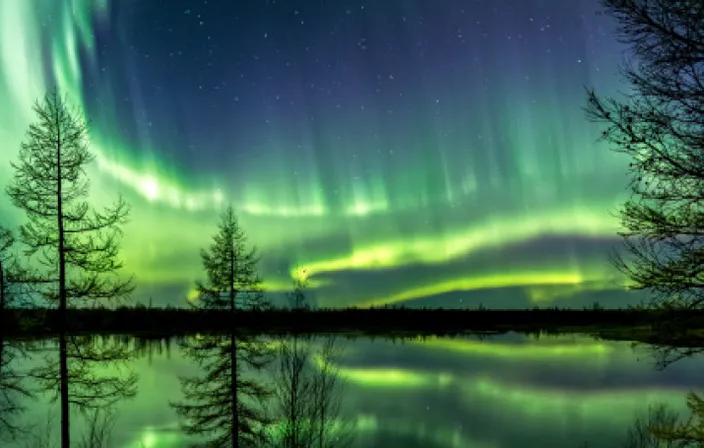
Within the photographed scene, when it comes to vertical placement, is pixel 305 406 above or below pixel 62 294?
below

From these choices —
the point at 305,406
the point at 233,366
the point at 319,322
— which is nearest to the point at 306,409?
the point at 305,406

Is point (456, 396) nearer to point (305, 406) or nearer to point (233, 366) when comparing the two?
point (233, 366)

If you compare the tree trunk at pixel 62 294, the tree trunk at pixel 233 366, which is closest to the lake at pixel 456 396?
the tree trunk at pixel 233 366

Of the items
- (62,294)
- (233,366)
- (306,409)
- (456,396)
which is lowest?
(456,396)

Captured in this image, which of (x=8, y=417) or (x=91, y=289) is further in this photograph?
(x=8, y=417)

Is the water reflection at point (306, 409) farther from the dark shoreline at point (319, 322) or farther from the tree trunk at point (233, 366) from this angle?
the dark shoreline at point (319, 322)

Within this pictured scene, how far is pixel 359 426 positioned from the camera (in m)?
33.5

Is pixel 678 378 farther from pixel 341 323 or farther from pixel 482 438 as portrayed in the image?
pixel 341 323

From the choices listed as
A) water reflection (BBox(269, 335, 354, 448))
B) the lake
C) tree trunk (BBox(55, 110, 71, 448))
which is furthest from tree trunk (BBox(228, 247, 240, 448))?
tree trunk (BBox(55, 110, 71, 448))

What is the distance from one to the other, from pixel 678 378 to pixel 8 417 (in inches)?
1970

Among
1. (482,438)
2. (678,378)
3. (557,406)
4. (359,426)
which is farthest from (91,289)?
(678,378)

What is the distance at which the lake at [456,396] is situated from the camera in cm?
3186

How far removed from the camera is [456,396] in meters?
45.4

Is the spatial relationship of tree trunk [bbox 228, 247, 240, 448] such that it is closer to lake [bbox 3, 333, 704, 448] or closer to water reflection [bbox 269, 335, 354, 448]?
water reflection [bbox 269, 335, 354, 448]
